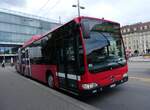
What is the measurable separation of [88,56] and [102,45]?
0.84 metres

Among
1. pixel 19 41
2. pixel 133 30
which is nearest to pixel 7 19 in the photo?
pixel 19 41

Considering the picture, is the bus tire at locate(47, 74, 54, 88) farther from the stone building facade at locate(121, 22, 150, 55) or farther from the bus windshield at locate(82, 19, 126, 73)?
the stone building facade at locate(121, 22, 150, 55)

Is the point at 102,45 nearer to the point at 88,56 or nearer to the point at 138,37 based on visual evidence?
the point at 88,56

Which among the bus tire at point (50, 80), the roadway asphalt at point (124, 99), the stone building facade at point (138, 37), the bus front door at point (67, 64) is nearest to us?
the roadway asphalt at point (124, 99)

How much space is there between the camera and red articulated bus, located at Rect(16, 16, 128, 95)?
6.92 m

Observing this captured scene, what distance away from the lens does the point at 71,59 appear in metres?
7.50

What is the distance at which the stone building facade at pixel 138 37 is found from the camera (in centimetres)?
10456

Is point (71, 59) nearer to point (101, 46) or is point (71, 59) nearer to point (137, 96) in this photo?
point (101, 46)

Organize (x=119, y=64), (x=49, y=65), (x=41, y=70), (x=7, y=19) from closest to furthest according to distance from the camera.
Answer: (x=119, y=64), (x=49, y=65), (x=41, y=70), (x=7, y=19)

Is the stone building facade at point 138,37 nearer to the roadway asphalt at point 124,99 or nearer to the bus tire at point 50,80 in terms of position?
the bus tire at point 50,80

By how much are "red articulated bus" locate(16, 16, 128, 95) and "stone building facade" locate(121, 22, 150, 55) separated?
9676 centimetres

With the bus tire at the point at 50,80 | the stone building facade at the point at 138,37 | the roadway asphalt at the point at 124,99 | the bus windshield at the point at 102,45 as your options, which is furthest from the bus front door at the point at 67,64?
the stone building facade at the point at 138,37

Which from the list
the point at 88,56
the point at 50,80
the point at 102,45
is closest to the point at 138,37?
the point at 50,80

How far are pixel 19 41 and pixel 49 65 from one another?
5293cm
